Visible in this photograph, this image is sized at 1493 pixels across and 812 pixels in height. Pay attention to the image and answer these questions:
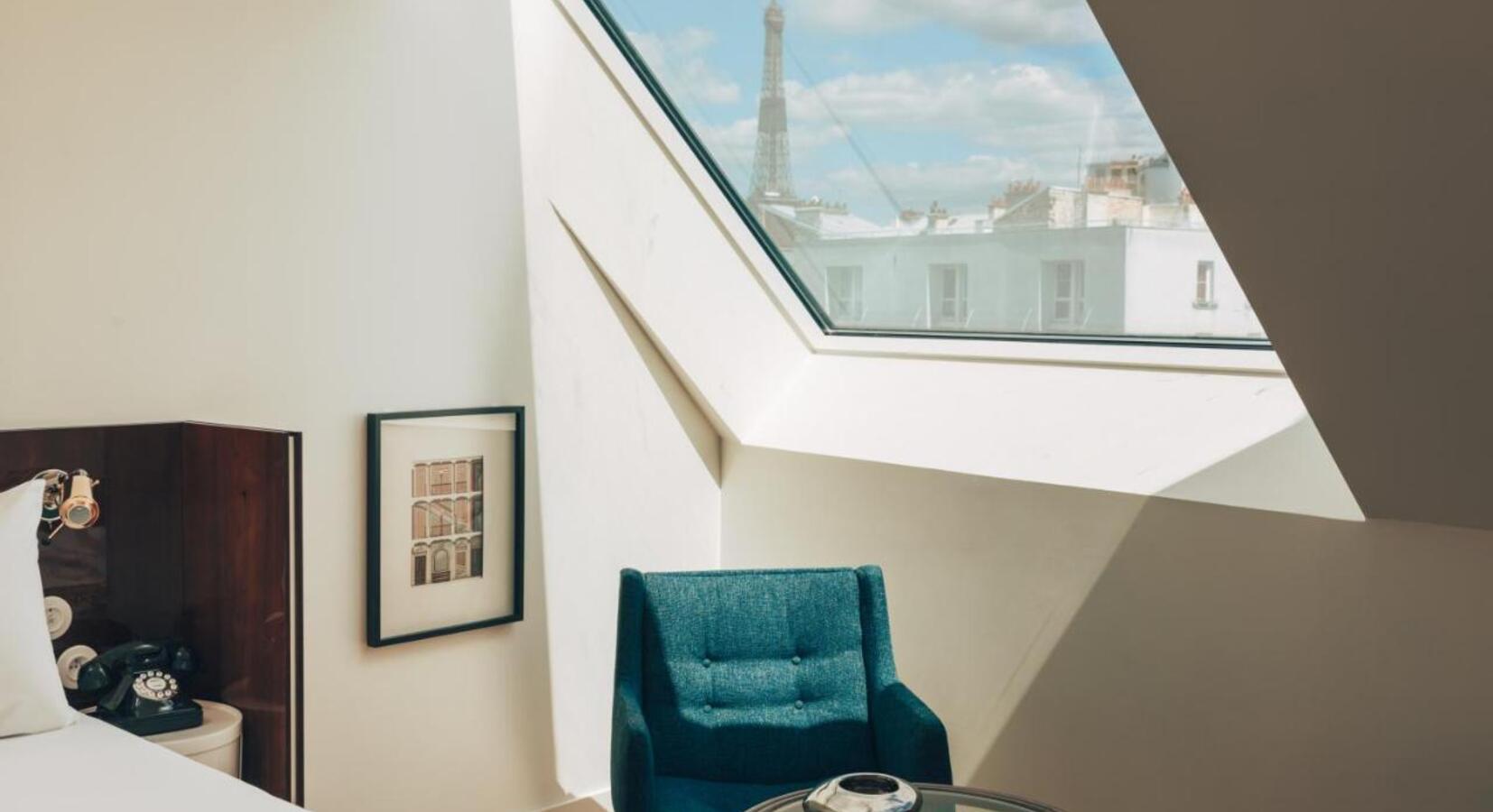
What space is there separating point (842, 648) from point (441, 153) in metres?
1.71

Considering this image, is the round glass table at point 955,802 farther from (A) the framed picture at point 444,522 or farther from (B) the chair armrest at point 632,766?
(A) the framed picture at point 444,522

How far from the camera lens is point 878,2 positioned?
3.10 m

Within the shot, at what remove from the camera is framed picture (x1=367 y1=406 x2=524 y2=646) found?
3443 millimetres

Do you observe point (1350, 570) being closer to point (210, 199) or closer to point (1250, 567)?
point (1250, 567)

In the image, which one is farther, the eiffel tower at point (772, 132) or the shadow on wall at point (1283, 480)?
the eiffel tower at point (772, 132)

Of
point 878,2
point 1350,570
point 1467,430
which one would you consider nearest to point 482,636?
point 878,2

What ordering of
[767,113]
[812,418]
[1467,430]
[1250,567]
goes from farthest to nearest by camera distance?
1. [812,418]
2. [767,113]
3. [1250,567]
4. [1467,430]

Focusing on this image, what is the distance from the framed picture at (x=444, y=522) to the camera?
11.3ft

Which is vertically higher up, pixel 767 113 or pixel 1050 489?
pixel 767 113

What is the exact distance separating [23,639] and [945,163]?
235 cm

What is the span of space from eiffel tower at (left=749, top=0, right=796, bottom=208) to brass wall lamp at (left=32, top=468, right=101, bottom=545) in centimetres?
197

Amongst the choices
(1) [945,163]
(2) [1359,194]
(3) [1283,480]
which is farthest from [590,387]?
(2) [1359,194]

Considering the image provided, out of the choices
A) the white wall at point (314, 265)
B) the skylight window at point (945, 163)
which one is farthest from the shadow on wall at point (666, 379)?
the skylight window at point (945, 163)

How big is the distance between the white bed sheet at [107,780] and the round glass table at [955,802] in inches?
35.0
